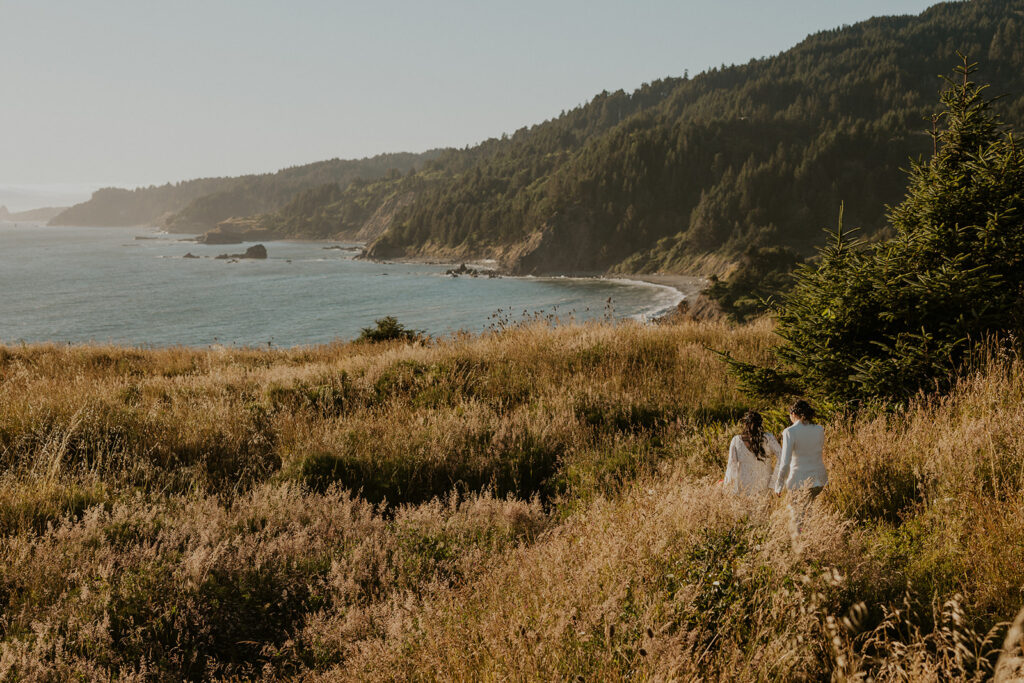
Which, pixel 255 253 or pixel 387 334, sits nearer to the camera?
pixel 387 334

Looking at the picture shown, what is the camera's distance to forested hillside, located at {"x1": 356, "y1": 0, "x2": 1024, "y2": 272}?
348ft

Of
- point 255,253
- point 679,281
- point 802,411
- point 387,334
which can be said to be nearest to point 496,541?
point 802,411

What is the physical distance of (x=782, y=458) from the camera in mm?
4871

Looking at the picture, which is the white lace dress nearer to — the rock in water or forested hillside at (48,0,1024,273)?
forested hillside at (48,0,1024,273)

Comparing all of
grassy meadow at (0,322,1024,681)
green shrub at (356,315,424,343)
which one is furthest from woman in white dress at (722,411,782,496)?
green shrub at (356,315,424,343)

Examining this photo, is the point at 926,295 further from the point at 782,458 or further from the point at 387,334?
the point at 387,334

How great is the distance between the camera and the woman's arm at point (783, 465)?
4.84 m

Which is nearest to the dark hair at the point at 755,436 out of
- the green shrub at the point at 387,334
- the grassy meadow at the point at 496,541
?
the grassy meadow at the point at 496,541

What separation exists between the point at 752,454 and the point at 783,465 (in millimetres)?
302

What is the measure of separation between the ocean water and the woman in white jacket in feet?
103

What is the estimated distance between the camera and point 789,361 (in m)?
7.29

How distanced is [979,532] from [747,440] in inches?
69.2

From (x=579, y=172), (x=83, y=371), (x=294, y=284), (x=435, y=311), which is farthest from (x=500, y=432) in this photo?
(x=579, y=172)

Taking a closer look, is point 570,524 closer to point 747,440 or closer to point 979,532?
point 747,440
